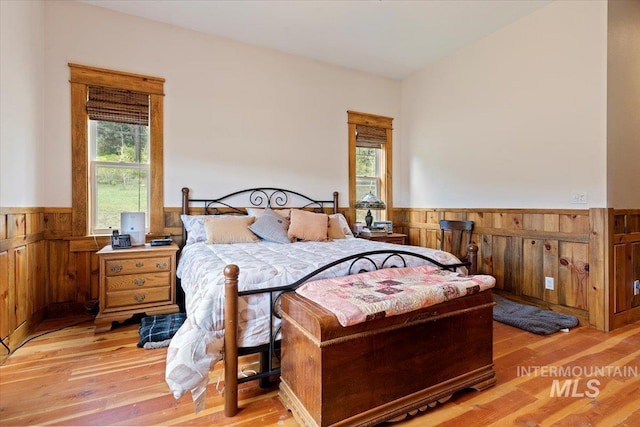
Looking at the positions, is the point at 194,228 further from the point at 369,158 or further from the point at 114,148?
the point at 369,158

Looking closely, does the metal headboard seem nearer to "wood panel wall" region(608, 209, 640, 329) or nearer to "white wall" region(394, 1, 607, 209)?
"white wall" region(394, 1, 607, 209)

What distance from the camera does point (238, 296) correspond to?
1.58 metres

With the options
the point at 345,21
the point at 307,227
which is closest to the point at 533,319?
the point at 307,227

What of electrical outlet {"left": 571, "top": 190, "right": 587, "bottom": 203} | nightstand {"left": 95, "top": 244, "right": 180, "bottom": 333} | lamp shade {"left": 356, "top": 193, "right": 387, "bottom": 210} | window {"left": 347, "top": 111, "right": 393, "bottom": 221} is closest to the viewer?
nightstand {"left": 95, "top": 244, "right": 180, "bottom": 333}

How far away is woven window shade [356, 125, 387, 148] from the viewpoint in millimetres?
4402

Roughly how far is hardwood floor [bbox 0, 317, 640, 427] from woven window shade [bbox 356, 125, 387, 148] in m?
2.95

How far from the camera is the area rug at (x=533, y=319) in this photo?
8.48ft

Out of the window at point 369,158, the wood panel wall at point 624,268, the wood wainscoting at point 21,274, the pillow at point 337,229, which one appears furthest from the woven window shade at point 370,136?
the wood wainscoting at point 21,274

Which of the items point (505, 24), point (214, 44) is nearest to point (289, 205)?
point (214, 44)

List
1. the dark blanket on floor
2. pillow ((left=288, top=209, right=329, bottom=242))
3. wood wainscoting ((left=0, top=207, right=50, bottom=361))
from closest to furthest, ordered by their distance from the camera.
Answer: wood wainscoting ((left=0, top=207, right=50, bottom=361)), the dark blanket on floor, pillow ((left=288, top=209, right=329, bottom=242))

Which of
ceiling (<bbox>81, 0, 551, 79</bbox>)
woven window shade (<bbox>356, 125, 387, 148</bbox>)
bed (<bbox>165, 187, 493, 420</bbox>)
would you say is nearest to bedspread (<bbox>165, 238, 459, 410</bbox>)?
bed (<bbox>165, 187, 493, 420</bbox>)

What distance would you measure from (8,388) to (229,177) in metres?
2.39

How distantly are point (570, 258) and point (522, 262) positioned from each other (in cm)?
44

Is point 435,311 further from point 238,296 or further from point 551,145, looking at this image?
point 551,145
